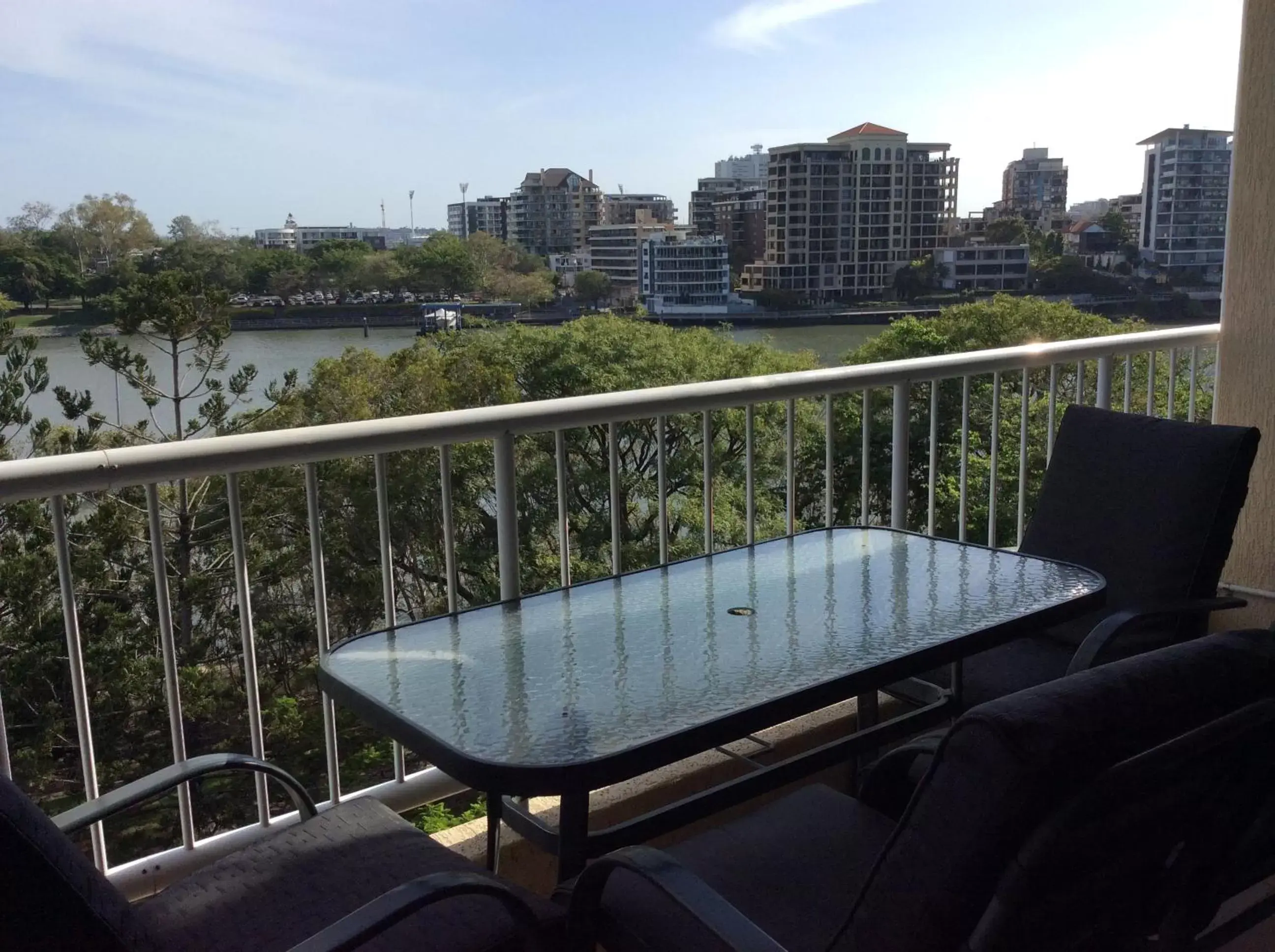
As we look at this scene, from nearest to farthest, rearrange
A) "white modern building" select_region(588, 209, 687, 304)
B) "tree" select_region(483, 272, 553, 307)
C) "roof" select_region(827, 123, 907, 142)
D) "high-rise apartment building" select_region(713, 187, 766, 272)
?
1. "high-rise apartment building" select_region(713, 187, 766, 272)
2. "roof" select_region(827, 123, 907, 142)
3. "tree" select_region(483, 272, 553, 307)
4. "white modern building" select_region(588, 209, 687, 304)

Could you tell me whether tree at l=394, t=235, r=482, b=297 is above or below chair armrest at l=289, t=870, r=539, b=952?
above

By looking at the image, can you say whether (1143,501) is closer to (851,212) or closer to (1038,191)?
(851,212)

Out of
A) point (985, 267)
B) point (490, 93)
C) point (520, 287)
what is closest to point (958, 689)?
point (985, 267)

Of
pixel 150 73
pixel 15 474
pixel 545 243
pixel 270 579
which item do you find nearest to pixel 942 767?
pixel 15 474

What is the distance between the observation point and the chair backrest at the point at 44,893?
1116 mm

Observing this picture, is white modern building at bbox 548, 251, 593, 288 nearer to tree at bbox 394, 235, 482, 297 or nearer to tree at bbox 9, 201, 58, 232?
tree at bbox 394, 235, 482, 297

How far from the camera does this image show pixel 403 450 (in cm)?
252

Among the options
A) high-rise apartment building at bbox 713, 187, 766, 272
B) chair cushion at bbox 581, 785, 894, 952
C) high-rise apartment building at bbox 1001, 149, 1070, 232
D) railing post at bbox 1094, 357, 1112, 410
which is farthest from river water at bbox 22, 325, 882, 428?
chair cushion at bbox 581, 785, 894, 952

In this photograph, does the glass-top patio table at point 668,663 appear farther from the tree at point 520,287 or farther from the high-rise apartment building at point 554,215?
the high-rise apartment building at point 554,215

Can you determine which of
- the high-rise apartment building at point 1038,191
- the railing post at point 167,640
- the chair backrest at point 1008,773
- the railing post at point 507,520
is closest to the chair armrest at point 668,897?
the chair backrest at point 1008,773

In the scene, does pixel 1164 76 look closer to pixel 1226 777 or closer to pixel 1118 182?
pixel 1118 182

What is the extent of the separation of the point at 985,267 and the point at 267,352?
11.4m

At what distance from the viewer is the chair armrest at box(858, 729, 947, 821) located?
1938mm

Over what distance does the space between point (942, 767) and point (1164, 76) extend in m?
21.6
